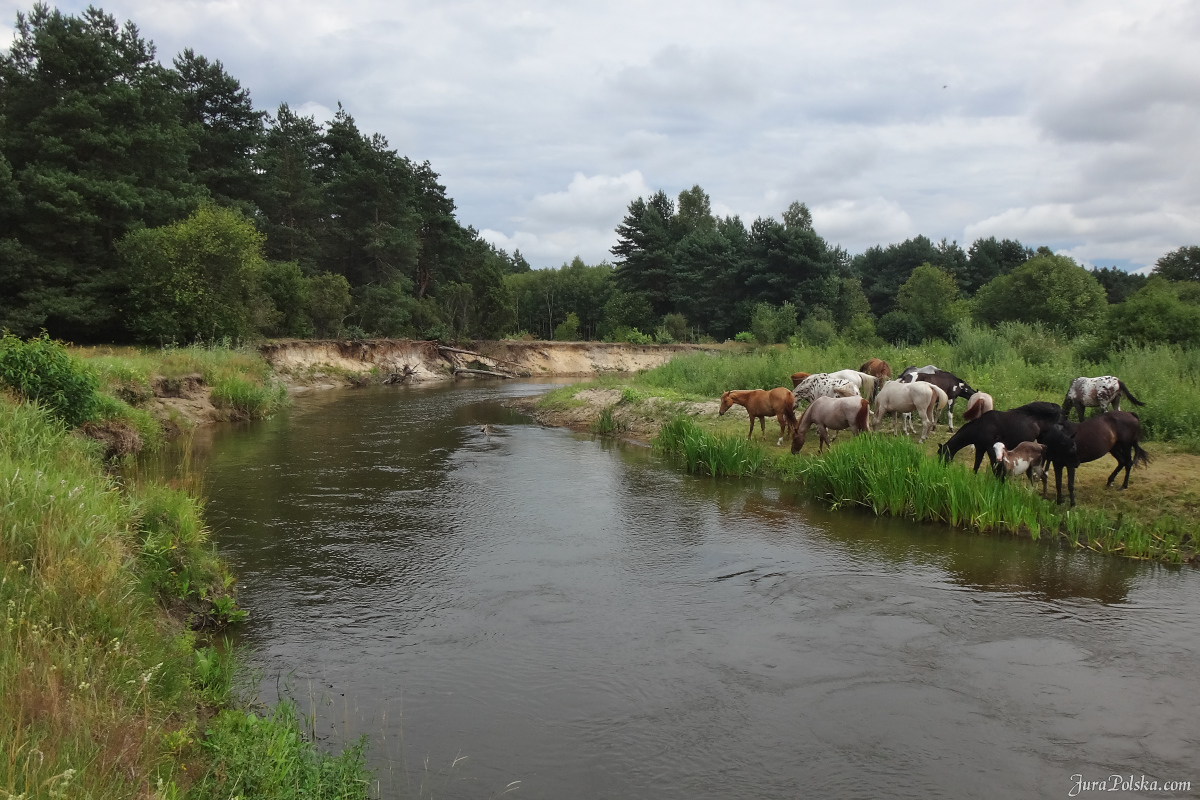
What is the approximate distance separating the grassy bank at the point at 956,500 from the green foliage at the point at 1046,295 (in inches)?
1585

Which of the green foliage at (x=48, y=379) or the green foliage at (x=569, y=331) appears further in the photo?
the green foliage at (x=569, y=331)

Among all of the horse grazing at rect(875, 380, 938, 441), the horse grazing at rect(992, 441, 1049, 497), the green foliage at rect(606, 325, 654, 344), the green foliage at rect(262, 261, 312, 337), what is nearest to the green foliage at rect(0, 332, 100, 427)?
the horse grazing at rect(992, 441, 1049, 497)

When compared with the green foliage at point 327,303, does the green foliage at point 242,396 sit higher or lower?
lower

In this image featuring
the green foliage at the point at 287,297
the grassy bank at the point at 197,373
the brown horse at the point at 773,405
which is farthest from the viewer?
the green foliage at the point at 287,297

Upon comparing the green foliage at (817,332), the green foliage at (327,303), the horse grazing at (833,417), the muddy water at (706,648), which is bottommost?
the muddy water at (706,648)

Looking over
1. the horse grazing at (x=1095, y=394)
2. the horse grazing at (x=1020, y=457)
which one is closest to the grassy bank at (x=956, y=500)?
the horse grazing at (x=1020, y=457)

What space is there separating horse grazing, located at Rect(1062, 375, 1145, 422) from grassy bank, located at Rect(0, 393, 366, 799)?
1537 centimetres

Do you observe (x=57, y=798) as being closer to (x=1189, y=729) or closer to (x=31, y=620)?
Answer: (x=31, y=620)

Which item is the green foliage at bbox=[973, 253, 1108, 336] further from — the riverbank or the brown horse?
the riverbank

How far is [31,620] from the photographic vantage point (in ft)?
14.7

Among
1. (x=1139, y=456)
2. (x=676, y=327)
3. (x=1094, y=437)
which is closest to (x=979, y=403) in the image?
(x=1139, y=456)

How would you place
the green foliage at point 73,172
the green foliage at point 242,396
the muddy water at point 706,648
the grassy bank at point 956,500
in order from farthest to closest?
the green foliage at point 73,172 → the green foliage at point 242,396 → the grassy bank at point 956,500 → the muddy water at point 706,648

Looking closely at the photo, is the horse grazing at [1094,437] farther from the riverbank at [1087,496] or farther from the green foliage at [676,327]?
the green foliage at [676,327]

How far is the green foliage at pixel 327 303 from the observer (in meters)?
44.1
